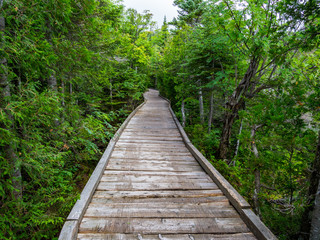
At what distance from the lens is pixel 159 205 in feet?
9.21

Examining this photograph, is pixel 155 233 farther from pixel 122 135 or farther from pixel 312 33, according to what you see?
pixel 122 135

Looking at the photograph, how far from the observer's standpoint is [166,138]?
661 centimetres

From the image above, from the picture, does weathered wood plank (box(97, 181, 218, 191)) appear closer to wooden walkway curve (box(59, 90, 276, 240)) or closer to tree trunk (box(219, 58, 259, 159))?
wooden walkway curve (box(59, 90, 276, 240))

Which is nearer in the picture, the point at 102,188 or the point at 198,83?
the point at 102,188

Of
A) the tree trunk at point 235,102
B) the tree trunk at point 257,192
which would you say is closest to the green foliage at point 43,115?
the tree trunk at point 257,192

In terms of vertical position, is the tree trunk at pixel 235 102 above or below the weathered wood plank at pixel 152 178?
above

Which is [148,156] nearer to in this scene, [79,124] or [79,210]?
[79,124]

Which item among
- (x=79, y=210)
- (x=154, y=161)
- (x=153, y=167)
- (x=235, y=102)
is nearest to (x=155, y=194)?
(x=153, y=167)

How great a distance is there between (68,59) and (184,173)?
12.3ft

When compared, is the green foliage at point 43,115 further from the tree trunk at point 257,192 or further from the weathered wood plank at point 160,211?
the tree trunk at point 257,192

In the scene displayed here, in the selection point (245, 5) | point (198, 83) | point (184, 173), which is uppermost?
point (245, 5)

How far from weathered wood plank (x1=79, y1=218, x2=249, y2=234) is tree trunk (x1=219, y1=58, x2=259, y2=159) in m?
4.14

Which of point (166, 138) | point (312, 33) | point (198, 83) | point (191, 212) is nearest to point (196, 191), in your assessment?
point (191, 212)

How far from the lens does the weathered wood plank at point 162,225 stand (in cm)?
227
